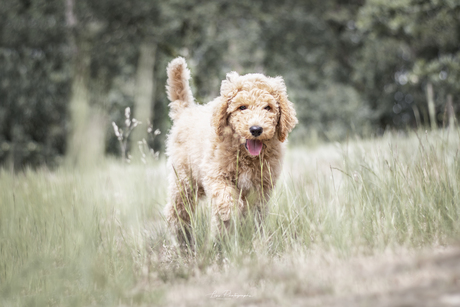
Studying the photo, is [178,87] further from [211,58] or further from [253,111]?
[211,58]

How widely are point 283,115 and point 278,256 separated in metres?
1.30

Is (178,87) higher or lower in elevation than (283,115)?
higher

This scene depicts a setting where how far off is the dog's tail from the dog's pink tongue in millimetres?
1308

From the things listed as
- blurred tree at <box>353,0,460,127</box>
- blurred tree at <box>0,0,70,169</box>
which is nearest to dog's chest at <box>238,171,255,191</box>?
blurred tree at <box>353,0,460,127</box>

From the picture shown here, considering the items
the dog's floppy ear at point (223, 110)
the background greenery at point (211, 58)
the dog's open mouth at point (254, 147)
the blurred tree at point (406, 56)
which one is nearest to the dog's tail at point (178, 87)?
the dog's floppy ear at point (223, 110)

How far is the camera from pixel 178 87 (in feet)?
13.2

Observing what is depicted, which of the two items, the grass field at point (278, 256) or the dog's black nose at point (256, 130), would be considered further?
the dog's black nose at point (256, 130)

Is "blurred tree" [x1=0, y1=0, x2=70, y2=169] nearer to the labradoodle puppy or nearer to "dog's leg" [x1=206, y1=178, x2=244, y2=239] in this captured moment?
the labradoodle puppy

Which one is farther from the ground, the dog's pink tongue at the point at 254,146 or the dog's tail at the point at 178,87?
the dog's tail at the point at 178,87

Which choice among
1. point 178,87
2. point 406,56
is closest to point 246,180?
point 178,87

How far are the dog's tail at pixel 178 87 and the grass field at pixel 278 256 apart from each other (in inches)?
53.7

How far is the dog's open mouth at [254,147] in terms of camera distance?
2.98m

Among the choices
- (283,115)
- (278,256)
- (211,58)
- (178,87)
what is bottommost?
(278,256)

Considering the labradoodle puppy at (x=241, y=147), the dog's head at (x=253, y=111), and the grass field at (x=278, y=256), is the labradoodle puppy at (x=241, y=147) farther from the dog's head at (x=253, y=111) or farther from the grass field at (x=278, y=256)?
the grass field at (x=278, y=256)
